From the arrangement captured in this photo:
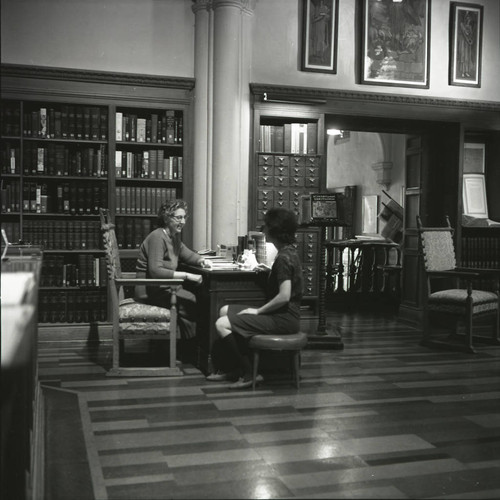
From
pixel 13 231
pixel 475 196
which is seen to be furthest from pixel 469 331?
pixel 13 231

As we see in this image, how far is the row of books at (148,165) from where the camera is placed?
687 centimetres

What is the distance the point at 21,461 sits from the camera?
198 centimetres

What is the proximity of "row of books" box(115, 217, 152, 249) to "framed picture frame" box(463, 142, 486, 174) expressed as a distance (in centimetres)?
404

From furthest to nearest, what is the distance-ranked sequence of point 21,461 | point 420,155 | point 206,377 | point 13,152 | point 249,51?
point 420,155
point 249,51
point 13,152
point 206,377
point 21,461

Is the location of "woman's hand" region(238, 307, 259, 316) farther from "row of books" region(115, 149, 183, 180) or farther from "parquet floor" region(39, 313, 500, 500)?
"row of books" region(115, 149, 183, 180)

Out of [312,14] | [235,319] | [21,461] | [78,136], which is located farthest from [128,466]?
[312,14]

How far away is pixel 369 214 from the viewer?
41.1ft

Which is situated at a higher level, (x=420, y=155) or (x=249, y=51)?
(x=249, y=51)

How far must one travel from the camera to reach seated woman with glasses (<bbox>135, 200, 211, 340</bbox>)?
17.7ft

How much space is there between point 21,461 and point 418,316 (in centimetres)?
655

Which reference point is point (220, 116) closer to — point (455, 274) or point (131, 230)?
point (131, 230)

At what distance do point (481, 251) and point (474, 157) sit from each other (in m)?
1.20

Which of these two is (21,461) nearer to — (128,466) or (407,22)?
(128,466)

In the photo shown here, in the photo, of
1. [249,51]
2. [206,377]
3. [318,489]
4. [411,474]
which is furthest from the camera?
[249,51]
